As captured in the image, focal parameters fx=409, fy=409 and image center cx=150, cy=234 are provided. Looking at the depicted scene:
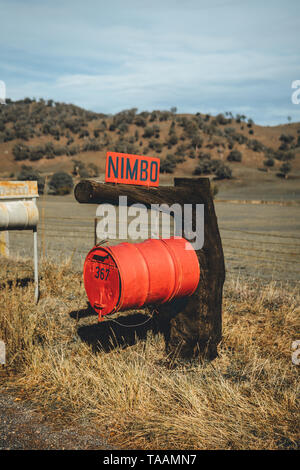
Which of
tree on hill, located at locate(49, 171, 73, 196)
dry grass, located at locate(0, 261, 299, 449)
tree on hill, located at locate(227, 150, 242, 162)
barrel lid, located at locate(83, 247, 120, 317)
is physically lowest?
dry grass, located at locate(0, 261, 299, 449)

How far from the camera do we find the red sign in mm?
3223

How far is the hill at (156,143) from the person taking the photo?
1658 inches

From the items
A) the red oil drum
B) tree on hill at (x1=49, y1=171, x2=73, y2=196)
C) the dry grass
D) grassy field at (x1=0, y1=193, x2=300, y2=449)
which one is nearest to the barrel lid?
the red oil drum

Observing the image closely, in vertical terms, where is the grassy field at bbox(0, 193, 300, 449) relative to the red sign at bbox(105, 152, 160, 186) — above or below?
below

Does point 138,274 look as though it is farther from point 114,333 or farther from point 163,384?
point 114,333

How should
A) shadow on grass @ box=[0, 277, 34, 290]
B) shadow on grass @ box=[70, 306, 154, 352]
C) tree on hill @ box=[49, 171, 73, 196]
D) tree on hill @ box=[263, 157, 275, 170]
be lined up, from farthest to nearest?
1. tree on hill @ box=[263, 157, 275, 170]
2. tree on hill @ box=[49, 171, 73, 196]
3. shadow on grass @ box=[0, 277, 34, 290]
4. shadow on grass @ box=[70, 306, 154, 352]

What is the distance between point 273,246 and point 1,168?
43.2 m

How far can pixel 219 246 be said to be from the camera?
3.62 metres

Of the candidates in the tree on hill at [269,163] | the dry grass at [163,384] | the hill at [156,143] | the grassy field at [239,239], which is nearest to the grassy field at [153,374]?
the dry grass at [163,384]

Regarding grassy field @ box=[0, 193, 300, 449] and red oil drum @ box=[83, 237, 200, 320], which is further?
red oil drum @ box=[83, 237, 200, 320]

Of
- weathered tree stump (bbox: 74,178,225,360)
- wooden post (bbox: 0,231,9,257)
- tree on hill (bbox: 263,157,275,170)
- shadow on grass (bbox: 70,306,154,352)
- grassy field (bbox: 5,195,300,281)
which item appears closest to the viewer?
weathered tree stump (bbox: 74,178,225,360)

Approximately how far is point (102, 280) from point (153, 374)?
87 centimetres

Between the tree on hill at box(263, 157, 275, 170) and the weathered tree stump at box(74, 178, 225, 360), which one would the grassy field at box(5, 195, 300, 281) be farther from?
the tree on hill at box(263, 157, 275, 170)
